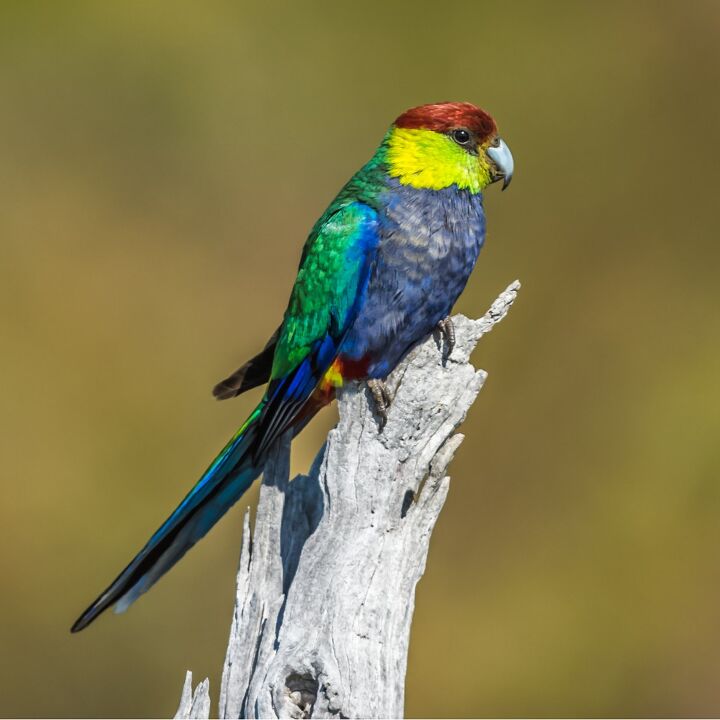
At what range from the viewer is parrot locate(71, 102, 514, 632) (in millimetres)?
4617

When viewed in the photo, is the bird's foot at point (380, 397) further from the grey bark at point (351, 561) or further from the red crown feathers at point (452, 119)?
the red crown feathers at point (452, 119)

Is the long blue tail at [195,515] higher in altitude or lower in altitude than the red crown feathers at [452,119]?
lower

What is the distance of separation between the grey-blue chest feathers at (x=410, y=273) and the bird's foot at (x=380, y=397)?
1.24 ft

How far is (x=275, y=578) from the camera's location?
412cm

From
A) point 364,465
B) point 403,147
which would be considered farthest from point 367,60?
point 364,465

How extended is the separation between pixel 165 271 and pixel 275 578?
4.65 m

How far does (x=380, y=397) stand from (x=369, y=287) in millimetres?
714

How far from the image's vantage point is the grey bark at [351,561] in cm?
359

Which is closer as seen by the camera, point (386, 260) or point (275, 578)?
point (275, 578)

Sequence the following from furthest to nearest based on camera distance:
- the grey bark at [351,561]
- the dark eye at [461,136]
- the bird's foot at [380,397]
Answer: the dark eye at [461,136] < the bird's foot at [380,397] < the grey bark at [351,561]

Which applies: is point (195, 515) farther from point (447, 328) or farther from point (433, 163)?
point (433, 163)

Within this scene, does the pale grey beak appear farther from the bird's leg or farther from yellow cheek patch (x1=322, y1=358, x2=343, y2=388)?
yellow cheek patch (x1=322, y1=358, x2=343, y2=388)

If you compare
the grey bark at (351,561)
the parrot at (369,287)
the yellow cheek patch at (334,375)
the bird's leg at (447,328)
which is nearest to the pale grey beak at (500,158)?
the parrot at (369,287)

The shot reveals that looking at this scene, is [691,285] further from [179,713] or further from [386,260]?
[179,713]
